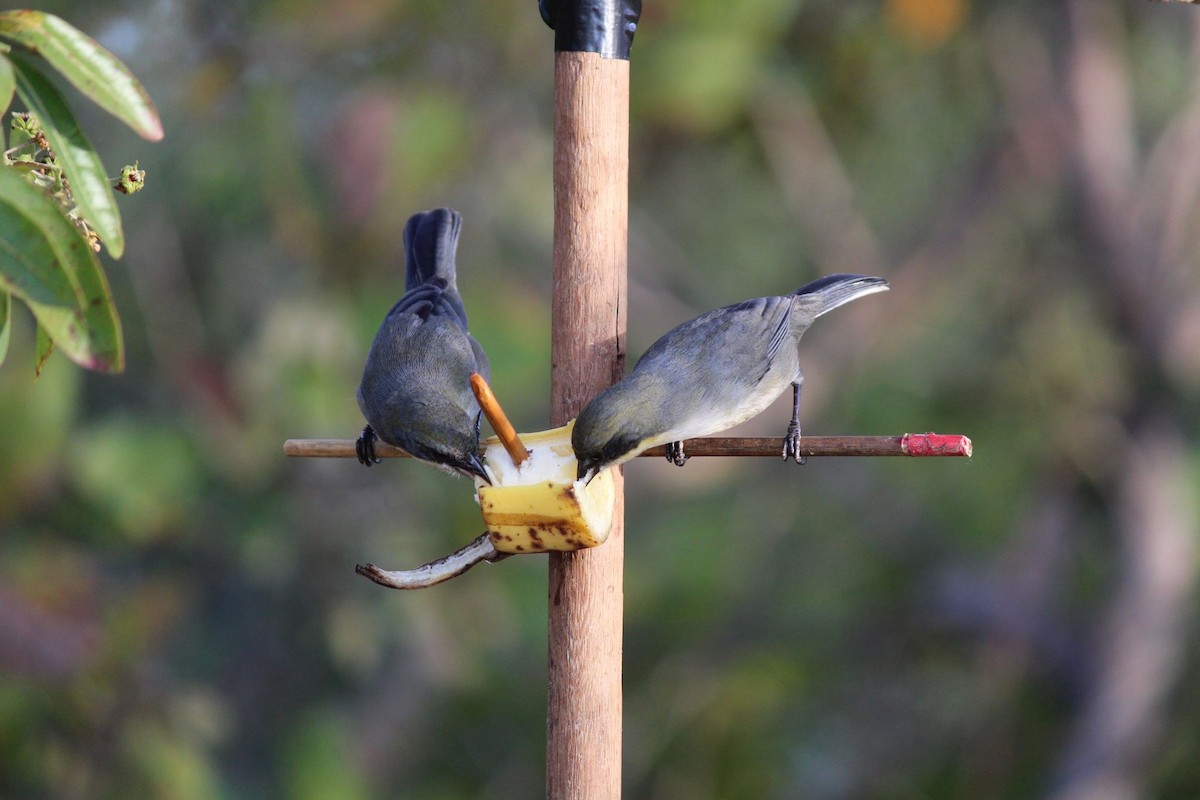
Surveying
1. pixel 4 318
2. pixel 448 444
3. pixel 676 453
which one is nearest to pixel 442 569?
pixel 448 444

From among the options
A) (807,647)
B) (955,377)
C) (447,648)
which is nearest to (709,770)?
(807,647)

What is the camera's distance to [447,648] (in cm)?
517

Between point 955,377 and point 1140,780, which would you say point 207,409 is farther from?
point 1140,780

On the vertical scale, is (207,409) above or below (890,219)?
below

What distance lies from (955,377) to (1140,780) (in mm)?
1865

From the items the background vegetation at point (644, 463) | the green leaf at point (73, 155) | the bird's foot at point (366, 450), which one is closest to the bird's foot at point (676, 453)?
the bird's foot at point (366, 450)

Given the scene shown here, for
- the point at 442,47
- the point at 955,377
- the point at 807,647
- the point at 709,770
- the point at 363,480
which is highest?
the point at 442,47

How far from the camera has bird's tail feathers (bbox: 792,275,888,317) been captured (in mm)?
2738

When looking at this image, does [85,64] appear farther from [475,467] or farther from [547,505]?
[475,467]

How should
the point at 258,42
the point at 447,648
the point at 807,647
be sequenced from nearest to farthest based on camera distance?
the point at 258,42 → the point at 447,648 → the point at 807,647

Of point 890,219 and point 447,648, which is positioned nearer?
point 447,648

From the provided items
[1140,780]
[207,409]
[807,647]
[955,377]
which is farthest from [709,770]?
[207,409]

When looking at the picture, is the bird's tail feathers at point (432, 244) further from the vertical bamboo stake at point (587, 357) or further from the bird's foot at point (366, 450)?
the vertical bamboo stake at point (587, 357)

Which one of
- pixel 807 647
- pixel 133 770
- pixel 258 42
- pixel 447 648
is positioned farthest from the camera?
pixel 807 647
